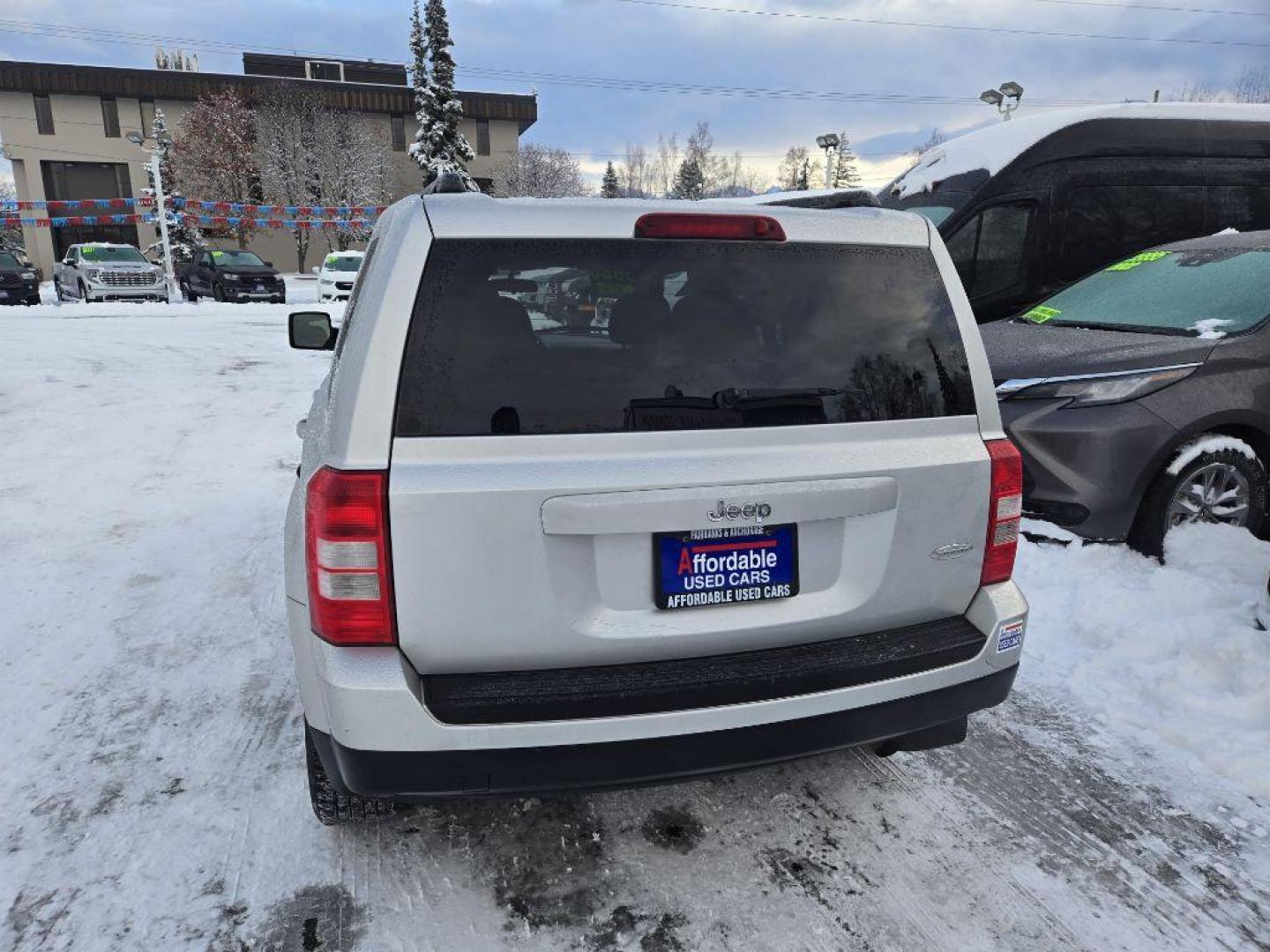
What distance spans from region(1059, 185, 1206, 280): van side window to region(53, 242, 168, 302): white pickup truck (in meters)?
26.0

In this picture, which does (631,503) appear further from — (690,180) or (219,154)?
(690,180)

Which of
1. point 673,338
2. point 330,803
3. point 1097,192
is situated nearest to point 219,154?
point 1097,192

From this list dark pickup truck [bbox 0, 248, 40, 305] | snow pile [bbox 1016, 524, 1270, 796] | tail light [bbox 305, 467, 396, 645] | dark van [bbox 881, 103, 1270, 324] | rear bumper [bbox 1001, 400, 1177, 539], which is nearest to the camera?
tail light [bbox 305, 467, 396, 645]

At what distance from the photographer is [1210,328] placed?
5.09 meters

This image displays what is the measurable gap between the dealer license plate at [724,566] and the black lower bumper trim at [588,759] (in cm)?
36

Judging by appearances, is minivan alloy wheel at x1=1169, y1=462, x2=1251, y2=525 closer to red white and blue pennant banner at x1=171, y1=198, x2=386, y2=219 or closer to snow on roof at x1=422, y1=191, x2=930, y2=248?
snow on roof at x1=422, y1=191, x2=930, y2=248

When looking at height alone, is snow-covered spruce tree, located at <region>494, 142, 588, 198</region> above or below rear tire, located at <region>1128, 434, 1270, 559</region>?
above

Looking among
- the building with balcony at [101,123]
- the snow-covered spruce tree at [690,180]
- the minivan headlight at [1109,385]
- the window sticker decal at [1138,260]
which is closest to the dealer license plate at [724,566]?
the minivan headlight at [1109,385]

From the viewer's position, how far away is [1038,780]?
3.08m

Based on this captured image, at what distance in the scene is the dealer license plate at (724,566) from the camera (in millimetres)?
2193

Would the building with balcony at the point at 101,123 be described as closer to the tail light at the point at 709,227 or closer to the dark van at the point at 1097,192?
the dark van at the point at 1097,192

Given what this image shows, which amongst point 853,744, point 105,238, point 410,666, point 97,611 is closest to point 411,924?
point 410,666

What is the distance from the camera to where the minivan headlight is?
475cm

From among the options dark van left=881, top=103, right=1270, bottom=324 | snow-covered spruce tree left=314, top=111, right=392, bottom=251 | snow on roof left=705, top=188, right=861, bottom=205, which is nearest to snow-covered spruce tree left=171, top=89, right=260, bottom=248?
snow-covered spruce tree left=314, top=111, right=392, bottom=251
